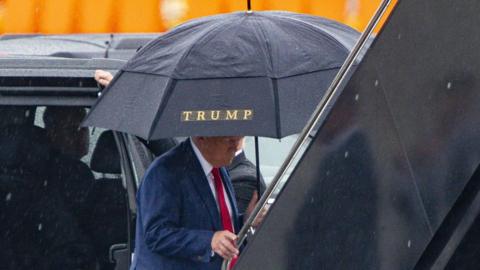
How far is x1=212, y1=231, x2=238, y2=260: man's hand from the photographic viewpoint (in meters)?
3.80

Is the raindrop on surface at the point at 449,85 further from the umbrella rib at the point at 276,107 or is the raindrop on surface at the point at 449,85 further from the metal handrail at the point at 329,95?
the umbrella rib at the point at 276,107

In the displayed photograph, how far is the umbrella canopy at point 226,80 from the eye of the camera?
392cm

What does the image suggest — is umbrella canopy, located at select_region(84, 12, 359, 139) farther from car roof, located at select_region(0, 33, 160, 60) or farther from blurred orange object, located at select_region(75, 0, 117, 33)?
blurred orange object, located at select_region(75, 0, 117, 33)

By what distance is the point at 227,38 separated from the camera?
412 centimetres

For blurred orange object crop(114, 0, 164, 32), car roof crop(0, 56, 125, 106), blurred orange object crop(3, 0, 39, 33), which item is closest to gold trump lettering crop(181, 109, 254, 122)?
car roof crop(0, 56, 125, 106)

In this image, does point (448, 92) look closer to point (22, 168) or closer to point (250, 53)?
point (250, 53)

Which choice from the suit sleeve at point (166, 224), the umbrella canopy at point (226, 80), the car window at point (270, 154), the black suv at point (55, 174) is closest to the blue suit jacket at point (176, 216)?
the suit sleeve at point (166, 224)

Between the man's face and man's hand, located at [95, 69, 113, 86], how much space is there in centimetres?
57

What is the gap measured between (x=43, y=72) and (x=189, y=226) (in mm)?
1098

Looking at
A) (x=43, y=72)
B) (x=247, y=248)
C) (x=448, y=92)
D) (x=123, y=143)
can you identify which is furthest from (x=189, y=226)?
(x=448, y=92)

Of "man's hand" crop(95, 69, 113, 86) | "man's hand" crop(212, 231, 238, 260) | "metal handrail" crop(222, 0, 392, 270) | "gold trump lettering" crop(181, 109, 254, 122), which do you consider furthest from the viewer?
"man's hand" crop(95, 69, 113, 86)

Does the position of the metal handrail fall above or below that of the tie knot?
above

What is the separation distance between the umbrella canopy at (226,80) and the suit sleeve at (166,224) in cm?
21

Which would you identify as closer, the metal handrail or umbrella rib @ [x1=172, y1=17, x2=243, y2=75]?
the metal handrail
